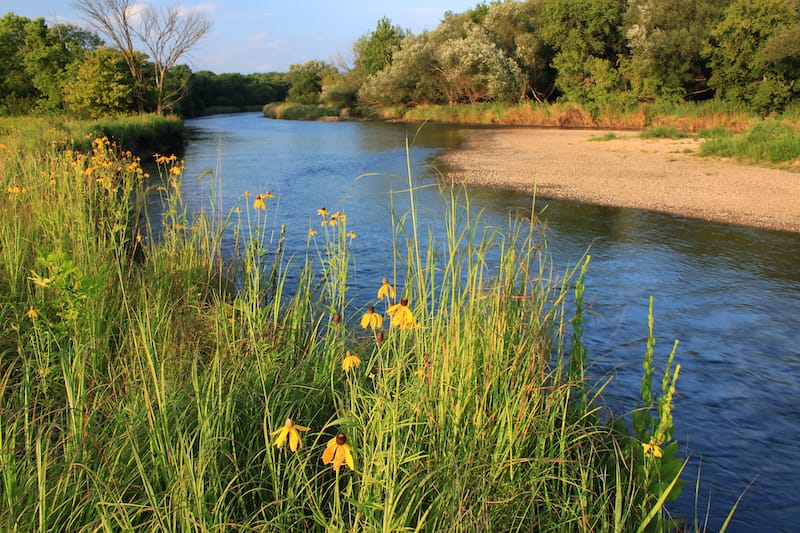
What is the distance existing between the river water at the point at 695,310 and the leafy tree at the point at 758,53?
17.0 m

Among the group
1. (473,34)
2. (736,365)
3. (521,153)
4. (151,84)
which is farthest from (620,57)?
(736,365)

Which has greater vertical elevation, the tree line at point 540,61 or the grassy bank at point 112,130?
the tree line at point 540,61

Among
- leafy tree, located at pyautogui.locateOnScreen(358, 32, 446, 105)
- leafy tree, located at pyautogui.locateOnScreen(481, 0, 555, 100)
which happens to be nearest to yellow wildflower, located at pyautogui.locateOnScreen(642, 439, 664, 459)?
leafy tree, located at pyautogui.locateOnScreen(481, 0, 555, 100)

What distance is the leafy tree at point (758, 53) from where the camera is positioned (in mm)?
23297

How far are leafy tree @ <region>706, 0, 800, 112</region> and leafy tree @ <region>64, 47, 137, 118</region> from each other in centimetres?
2400

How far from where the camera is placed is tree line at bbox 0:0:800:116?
80.5 ft

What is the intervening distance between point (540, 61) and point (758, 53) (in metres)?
14.1

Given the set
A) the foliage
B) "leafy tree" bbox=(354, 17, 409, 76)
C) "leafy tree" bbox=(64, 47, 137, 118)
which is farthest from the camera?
the foliage

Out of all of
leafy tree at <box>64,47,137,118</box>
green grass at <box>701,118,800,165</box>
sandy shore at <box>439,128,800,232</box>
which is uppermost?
leafy tree at <box>64,47,137,118</box>

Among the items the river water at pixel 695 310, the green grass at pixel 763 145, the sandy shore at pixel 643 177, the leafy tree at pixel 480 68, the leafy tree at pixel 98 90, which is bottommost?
the river water at pixel 695 310

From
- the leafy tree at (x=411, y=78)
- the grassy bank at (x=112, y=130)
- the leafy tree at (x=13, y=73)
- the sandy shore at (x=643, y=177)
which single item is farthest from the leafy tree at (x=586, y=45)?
the leafy tree at (x=13, y=73)

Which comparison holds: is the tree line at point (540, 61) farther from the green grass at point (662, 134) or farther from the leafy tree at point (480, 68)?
the green grass at point (662, 134)

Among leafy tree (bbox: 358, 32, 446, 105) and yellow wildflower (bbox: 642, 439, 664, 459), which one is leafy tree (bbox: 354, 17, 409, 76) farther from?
yellow wildflower (bbox: 642, 439, 664, 459)

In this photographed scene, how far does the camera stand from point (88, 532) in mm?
1847
